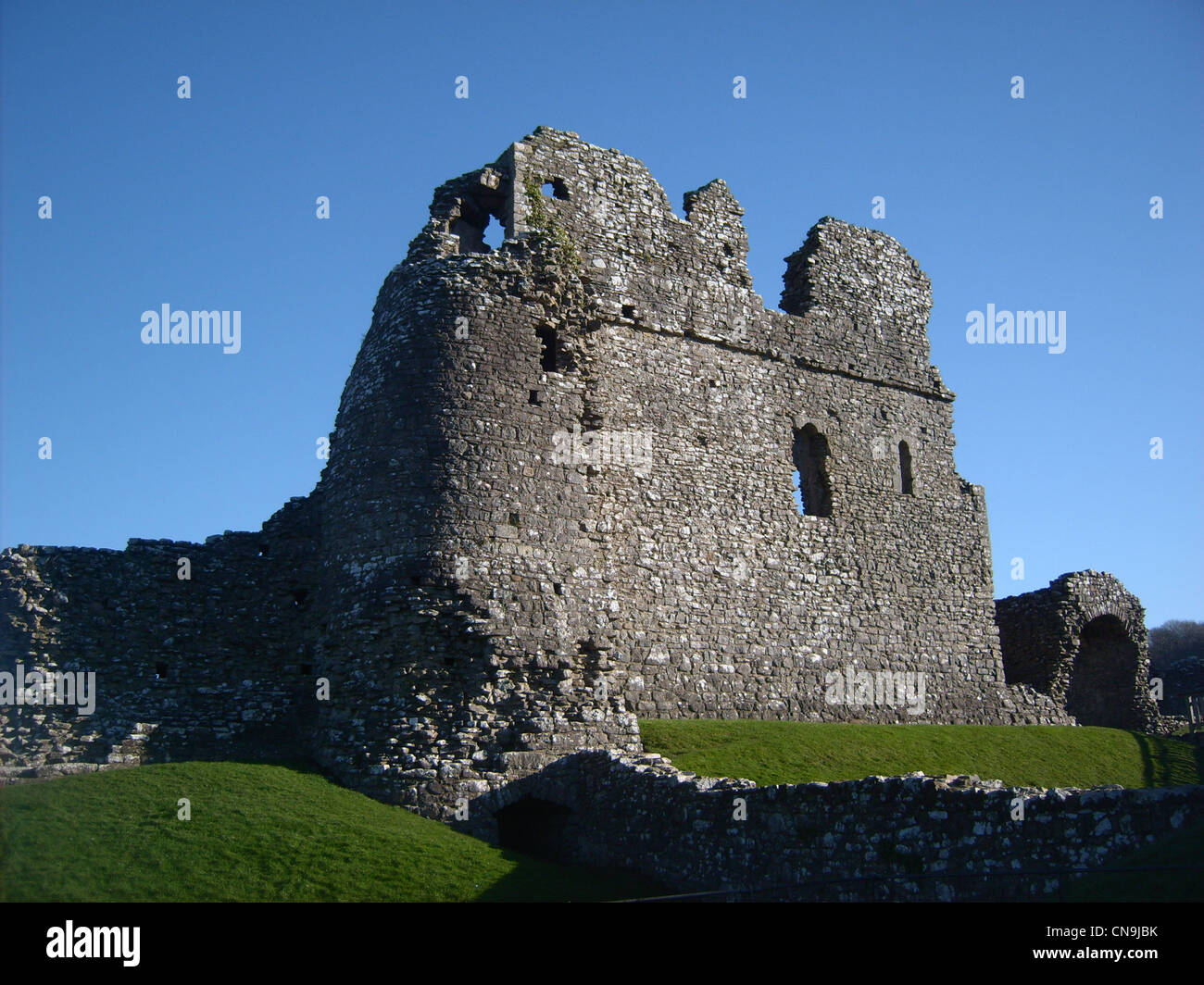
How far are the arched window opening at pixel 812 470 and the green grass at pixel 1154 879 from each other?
14.3m

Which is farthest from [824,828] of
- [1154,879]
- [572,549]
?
[572,549]

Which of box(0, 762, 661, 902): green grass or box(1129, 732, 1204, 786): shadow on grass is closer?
box(0, 762, 661, 902): green grass

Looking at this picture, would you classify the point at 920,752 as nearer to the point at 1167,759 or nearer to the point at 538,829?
the point at 1167,759

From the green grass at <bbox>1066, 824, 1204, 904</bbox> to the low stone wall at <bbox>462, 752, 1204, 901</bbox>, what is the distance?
0.16m

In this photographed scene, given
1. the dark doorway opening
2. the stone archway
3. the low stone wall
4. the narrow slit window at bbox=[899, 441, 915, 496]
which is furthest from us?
the stone archway

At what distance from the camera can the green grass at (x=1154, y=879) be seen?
7.75m

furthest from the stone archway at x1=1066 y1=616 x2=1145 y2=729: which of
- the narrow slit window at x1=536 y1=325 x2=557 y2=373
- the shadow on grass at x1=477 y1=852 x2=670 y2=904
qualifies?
the shadow on grass at x1=477 y1=852 x2=670 y2=904

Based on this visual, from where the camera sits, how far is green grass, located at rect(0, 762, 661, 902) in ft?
36.8

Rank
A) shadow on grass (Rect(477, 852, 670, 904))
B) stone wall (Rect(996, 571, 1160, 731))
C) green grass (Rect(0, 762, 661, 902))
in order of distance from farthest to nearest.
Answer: stone wall (Rect(996, 571, 1160, 731)) → shadow on grass (Rect(477, 852, 670, 904)) → green grass (Rect(0, 762, 661, 902))

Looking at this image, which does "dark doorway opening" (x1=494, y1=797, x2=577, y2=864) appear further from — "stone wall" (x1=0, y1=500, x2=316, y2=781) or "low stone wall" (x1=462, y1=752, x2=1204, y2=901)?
"stone wall" (x1=0, y1=500, x2=316, y2=781)

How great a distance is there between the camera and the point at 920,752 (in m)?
18.6

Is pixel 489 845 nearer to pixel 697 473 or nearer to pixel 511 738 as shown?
pixel 511 738

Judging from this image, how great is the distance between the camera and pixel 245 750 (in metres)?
16.2

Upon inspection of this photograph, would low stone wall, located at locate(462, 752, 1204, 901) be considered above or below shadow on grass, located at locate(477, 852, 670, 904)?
above
